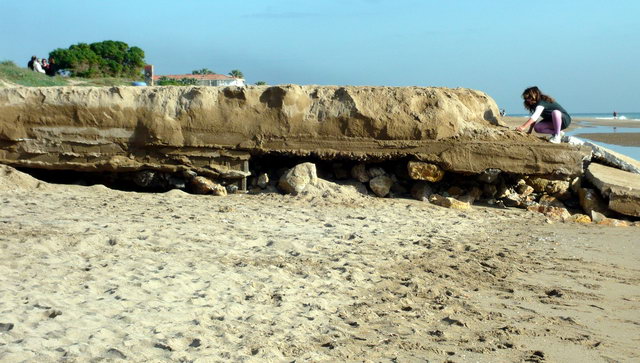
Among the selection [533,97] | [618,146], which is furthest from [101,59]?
[533,97]

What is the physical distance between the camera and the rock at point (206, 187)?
25.7ft

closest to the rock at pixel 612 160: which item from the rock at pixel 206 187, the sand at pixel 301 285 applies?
the sand at pixel 301 285

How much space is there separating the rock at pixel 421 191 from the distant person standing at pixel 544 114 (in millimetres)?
1355

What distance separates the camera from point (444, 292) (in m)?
4.50

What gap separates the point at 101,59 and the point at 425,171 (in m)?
27.8

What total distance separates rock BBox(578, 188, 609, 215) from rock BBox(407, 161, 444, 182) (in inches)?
69.1

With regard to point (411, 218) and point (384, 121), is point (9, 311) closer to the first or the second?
point (411, 218)

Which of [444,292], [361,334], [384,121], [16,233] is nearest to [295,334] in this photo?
[361,334]

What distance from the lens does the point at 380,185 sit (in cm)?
785

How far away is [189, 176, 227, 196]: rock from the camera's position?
25.7 ft

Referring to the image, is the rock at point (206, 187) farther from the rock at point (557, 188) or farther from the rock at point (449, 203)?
the rock at point (557, 188)

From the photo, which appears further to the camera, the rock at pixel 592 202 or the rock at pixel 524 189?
the rock at pixel 524 189

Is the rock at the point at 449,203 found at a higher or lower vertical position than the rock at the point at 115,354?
higher

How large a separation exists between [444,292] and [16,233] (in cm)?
320
